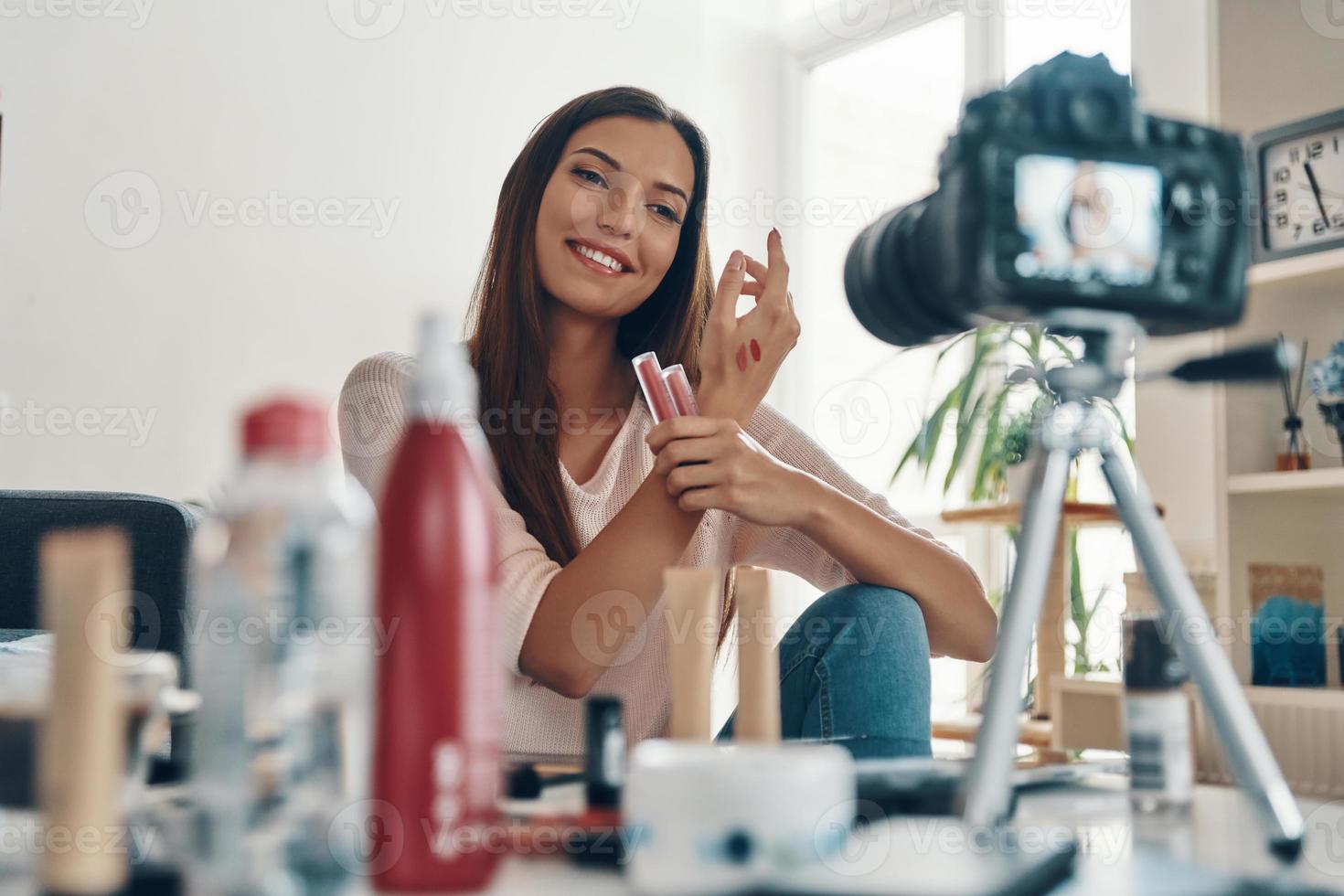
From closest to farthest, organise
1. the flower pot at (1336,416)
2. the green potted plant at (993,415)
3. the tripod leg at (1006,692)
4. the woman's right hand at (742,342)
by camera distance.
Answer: the tripod leg at (1006,692), the woman's right hand at (742,342), the flower pot at (1336,416), the green potted plant at (993,415)

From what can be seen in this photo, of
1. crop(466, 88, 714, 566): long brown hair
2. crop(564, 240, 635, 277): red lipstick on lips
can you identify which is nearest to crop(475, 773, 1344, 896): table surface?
crop(466, 88, 714, 566): long brown hair

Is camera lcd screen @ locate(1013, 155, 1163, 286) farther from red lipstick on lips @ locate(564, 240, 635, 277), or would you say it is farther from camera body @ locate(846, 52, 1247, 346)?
red lipstick on lips @ locate(564, 240, 635, 277)

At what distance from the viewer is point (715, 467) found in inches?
38.0

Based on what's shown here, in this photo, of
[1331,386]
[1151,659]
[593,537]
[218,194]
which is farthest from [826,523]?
[218,194]

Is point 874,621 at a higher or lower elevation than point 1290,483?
lower

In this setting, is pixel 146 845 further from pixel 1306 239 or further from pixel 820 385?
pixel 820 385

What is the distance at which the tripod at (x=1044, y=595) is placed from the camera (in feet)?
1.61

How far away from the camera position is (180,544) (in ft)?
4.66

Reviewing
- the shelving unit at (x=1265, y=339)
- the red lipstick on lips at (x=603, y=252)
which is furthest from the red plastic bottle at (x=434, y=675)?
the shelving unit at (x=1265, y=339)

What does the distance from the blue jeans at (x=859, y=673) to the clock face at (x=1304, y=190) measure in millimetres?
1249

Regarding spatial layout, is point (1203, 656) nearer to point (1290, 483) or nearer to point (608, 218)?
point (608, 218)

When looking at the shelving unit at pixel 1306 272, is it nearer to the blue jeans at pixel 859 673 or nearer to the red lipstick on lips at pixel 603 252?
the red lipstick on lips at pixel 603 252

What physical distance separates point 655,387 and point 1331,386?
1.35 m

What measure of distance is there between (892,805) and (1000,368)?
2.48m
